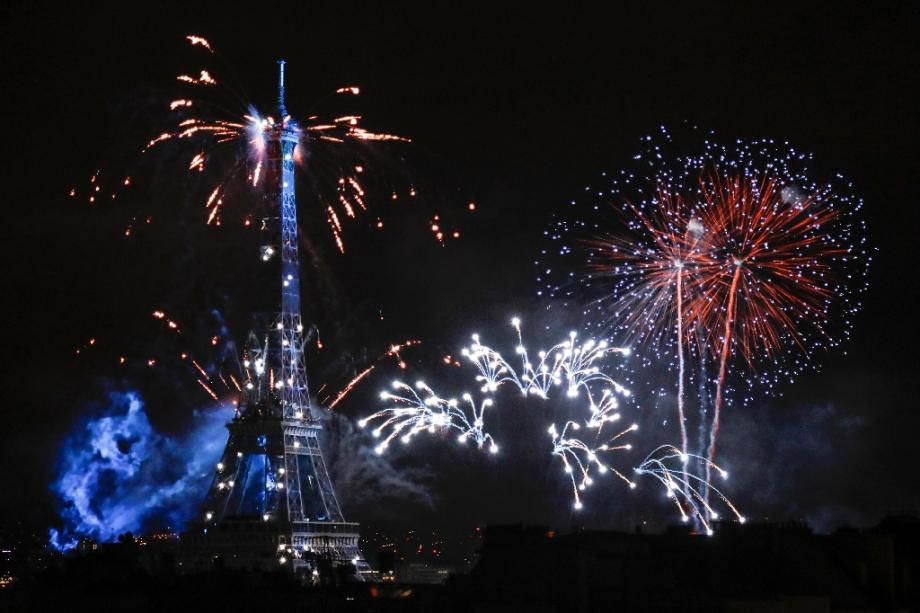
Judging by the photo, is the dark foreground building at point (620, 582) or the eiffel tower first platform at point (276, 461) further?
the eiffel tower first platform at point (276, 461)

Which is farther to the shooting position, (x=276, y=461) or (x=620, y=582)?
(x=276, y=461)

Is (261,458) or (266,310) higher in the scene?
(266,310)

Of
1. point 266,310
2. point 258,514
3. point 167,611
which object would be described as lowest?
point 167,611

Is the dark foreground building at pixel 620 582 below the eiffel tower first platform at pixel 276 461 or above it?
below

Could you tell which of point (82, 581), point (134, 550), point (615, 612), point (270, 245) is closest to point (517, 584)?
point (615, 612)

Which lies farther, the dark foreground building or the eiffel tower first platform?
the eiffel tower first platform

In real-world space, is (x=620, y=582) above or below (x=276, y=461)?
below

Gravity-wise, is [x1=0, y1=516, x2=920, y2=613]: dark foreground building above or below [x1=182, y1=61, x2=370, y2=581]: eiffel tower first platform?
below

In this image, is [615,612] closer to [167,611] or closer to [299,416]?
[167,611]
